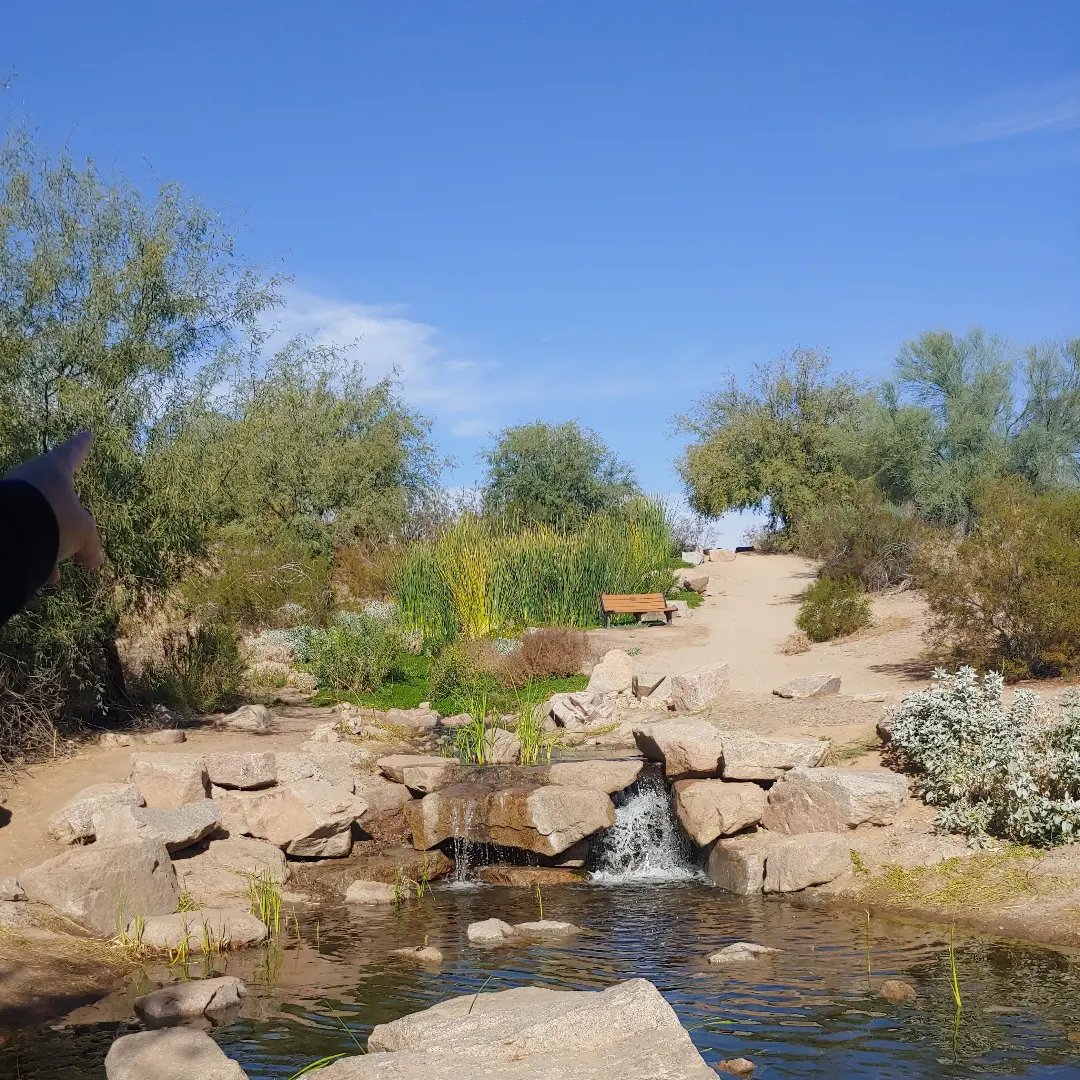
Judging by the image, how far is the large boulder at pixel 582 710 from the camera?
1622 centimetres

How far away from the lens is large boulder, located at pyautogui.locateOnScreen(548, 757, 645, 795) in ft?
38.9

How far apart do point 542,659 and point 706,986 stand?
12.2 m

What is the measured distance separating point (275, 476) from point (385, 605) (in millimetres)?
7112

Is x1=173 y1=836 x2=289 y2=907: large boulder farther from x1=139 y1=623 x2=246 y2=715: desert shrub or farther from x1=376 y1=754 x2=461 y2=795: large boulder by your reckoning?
x1=139 y1=623 x2=246 y2=715: desert shrub

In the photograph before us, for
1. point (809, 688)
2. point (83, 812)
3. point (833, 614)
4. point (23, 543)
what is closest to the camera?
point (23, 543)

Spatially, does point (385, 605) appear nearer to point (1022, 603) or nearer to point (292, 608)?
point (292, 608)

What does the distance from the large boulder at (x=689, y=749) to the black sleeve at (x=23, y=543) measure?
10.7 metres

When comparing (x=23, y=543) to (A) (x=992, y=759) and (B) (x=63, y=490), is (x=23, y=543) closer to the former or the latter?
(B) (x=63, y=490)

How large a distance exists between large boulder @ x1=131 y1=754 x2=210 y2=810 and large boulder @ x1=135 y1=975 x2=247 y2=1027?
12.0 ft

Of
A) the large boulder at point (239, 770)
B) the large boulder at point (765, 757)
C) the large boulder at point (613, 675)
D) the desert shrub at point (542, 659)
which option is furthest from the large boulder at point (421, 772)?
the desert shrub at point (542, 659)

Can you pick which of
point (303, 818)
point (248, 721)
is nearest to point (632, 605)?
point (248, 721)

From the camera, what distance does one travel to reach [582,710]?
16391 millimetres

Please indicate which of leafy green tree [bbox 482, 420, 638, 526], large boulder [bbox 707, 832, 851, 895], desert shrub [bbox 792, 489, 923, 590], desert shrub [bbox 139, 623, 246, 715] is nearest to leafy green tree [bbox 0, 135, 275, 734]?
desert shrub [bbox 139, 623, 246, 715]

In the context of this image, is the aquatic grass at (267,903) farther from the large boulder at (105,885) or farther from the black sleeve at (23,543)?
the black sleeve at (23,543)
